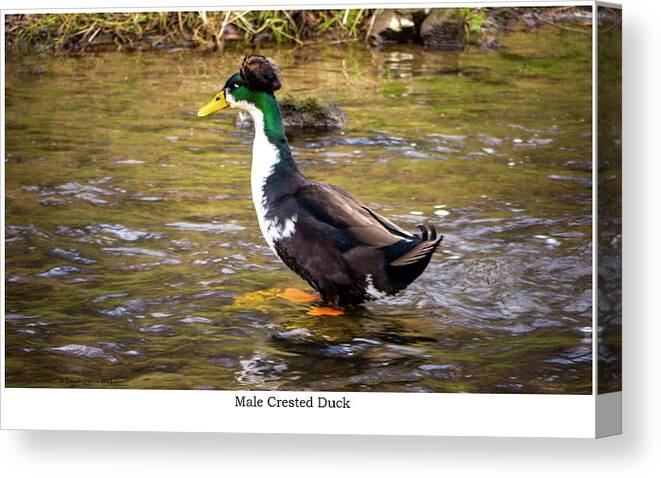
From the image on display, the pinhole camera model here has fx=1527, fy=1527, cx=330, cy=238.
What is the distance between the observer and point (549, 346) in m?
5.02

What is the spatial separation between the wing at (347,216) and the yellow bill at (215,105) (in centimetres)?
42

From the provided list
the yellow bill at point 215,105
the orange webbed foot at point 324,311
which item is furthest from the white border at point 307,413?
the yellow bill at point 215,105

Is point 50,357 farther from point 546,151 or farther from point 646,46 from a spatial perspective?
point 646,46

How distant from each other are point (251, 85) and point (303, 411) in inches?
45.0

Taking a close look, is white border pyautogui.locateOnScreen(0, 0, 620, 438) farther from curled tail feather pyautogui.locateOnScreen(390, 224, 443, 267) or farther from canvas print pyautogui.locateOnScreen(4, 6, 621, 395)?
curled tail feather pyautogui.locateOnScreen(390, 224, 443, 267)

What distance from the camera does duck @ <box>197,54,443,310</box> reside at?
201 inches

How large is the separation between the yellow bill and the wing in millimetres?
421

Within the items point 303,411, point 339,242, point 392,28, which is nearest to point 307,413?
point 303,411

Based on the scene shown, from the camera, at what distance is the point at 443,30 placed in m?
5.32

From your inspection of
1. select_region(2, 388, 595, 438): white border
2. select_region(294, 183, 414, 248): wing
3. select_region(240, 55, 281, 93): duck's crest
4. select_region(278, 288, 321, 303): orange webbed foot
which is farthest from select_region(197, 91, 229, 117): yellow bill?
select_region(2, 388, 595, 438): white border

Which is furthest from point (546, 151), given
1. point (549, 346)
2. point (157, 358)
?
point (157, 358)

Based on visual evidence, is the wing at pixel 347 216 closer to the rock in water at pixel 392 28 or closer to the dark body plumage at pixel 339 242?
the dark body plumage at pixel 339 242

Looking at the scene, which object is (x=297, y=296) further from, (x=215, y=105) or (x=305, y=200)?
(x=215, y=105)

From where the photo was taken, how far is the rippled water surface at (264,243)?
5.06 meters
